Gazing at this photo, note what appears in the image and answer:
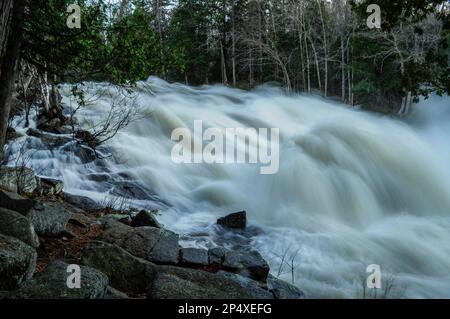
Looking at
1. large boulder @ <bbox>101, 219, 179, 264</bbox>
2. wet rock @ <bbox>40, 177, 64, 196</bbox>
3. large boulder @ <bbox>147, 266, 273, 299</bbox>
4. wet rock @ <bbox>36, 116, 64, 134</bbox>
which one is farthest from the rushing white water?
large boulder @ <bbox>147, 266, 273, 299</bbox>

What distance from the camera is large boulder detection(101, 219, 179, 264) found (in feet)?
18.1

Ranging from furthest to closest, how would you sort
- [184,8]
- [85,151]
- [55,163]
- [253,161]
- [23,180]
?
[184,8] → [253,161] → [85,151] → [55,163] → [23,180]

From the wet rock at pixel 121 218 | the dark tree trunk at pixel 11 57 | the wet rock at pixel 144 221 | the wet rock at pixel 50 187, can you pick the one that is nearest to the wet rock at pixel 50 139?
the wet rock at pixel 50 187

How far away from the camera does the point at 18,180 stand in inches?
277

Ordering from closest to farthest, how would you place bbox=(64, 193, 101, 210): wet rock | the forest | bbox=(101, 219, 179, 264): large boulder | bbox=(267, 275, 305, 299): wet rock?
the forest < bbox=(267, 275, 305, 299): wet rock < bbox=(101, 219, 179, 264): large boulder < bbox=(64, 193, 101, 210): wet rock

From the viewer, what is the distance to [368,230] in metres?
9.20

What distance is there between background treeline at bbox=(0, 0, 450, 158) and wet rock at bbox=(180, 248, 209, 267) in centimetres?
286

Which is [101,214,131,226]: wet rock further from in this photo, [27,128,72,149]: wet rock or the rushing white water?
[27,128,72,149]: wet rock

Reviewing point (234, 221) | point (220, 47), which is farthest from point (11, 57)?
point (220, 47)

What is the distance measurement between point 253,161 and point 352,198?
13.2 feet

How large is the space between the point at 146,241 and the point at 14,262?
2.23 m

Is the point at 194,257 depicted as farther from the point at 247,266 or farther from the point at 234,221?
the point at 234,221
